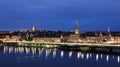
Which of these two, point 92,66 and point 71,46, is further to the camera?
point 71,46

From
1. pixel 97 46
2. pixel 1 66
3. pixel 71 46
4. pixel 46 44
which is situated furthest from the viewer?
pixel 46 44

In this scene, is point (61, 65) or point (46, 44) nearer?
point (61, 65)

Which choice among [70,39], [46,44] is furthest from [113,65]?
[70,39]

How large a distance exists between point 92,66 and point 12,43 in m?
69.8

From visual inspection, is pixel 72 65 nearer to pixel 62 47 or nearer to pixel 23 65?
pixel 23 65

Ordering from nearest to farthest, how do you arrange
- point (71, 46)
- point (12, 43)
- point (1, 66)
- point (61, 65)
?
1. point (1, 66)
2. point (61, 65)
3. point (71, 46)
4. point (12, 43)

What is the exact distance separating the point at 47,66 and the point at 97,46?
34407 millimetres

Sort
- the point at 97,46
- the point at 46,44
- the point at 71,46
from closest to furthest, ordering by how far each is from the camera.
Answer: the point at 97,46 < the point at 71,46 < the point at 46,44

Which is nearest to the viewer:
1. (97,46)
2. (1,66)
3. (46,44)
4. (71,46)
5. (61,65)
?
(1,66)

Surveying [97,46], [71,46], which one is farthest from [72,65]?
[71,46]

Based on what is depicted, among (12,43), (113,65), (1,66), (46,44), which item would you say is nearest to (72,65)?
(113,65)

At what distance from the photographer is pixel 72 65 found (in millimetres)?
43594

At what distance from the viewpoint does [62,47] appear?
8644cm

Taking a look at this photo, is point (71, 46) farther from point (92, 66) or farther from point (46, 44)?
point (92, 66)
